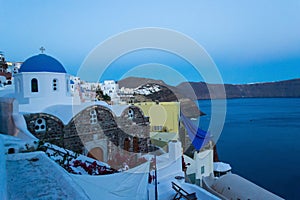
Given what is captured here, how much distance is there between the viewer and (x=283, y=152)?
1841 centimetres

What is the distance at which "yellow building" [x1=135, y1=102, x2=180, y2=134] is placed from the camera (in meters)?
10.0

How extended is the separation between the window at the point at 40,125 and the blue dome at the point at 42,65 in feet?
5.87

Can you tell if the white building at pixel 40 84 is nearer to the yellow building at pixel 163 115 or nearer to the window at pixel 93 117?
the window at pixel 93 117

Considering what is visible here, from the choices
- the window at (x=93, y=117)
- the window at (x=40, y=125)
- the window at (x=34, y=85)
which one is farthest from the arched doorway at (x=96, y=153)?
the window at (x=34, y=85)

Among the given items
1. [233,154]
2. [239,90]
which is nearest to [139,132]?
[233,154]

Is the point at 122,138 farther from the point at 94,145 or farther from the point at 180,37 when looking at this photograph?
the point at 180,37

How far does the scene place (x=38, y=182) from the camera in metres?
1.54

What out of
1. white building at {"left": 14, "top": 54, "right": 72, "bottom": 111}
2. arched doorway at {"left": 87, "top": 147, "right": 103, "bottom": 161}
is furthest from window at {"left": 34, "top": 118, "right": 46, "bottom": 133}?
arched doorway at {"left": 87, "top": 147, "right": 103, "bottom": 161}

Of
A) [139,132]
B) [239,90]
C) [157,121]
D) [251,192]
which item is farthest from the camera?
[239,90]

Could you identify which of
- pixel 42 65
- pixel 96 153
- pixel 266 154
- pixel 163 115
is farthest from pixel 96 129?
pixel 266 154

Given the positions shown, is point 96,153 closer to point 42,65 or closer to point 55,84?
point 55,84

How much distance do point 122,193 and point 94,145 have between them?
8.30 feet

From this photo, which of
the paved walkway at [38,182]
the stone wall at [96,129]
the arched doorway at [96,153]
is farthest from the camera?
the arched doorway at [96,153]

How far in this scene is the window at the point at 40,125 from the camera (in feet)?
16.2
